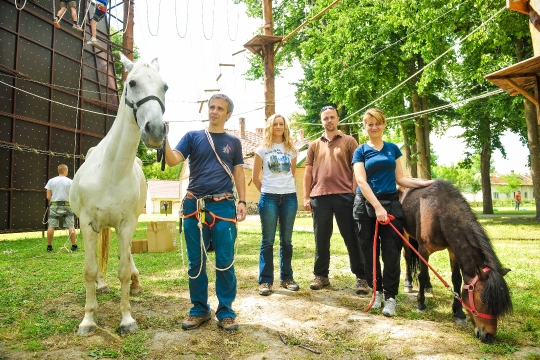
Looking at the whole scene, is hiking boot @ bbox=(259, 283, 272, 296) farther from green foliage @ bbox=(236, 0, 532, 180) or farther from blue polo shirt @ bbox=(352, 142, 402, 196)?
green foliage @ bbox=(236, 0, 532, 180)

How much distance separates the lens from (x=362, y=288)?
4.52m

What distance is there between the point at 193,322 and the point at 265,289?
1.26 meters

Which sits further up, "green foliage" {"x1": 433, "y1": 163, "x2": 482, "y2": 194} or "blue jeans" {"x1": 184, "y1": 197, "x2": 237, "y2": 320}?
"green foliage" {"x1": 433, "y1": 163, "x2": 482, "y2": 194}

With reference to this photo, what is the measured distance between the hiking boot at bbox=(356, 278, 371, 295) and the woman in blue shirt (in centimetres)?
46

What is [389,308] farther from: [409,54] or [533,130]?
[533,130]

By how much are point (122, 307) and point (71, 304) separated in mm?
1082

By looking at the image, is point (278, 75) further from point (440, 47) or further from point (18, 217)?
point (18, 217)

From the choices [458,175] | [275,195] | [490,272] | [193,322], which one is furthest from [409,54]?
[458,175]

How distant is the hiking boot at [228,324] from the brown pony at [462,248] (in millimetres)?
1938

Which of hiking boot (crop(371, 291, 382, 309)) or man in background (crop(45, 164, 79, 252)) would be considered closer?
hiking boot (crop(371, 291, 382, 309))

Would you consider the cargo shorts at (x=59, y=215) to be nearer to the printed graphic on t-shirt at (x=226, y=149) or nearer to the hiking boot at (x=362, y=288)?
the printed graphic on t-shirt at (x=226, y=149)

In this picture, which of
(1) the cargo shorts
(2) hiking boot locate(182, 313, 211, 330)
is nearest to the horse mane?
(2) hiking boot locate(182, 313, 211, 330)

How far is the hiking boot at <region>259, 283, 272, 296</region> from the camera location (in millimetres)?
4359

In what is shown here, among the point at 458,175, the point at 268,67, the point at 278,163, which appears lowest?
the point at 278,163
